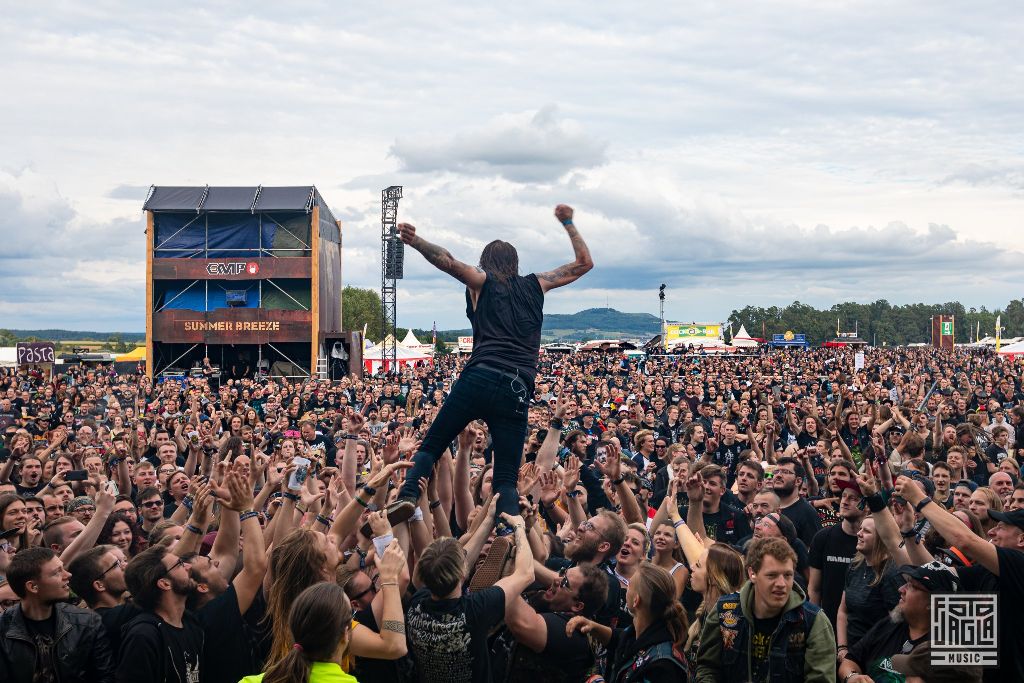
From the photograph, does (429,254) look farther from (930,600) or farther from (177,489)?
(177,489)

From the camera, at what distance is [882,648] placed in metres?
4.39

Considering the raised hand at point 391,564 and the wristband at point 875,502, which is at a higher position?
the wristband at point 875,502

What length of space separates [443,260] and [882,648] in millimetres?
2939

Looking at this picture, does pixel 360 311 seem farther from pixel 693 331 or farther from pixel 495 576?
pixel 495 576

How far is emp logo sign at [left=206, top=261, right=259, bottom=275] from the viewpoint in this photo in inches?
1305

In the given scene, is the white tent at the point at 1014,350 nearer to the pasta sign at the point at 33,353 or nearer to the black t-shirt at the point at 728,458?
the black t-shirt at the point at 728,458

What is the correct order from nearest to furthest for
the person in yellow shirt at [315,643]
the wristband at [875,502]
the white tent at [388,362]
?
the person in yellow shirt at [315,643], the wristband at [875,502], the white tent at [388,362]

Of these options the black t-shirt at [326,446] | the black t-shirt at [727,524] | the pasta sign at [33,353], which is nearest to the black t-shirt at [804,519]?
the black t-shirt at [727,524]

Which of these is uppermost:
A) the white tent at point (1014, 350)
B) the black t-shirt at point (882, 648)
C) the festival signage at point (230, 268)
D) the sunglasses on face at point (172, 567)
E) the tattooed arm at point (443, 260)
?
the festival signage at point (230, 268)

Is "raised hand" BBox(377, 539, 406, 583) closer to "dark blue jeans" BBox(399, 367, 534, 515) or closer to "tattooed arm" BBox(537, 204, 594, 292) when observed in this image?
"dark blue jeans" BBox(399, 367, 534, 515)

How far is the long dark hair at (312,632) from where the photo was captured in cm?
320

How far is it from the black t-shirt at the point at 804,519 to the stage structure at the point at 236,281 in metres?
28.3

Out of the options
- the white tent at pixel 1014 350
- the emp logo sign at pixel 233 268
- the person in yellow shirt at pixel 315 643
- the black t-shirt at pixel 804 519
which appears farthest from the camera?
the white tent at pixel 1014 350

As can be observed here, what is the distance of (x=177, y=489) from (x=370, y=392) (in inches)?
545
